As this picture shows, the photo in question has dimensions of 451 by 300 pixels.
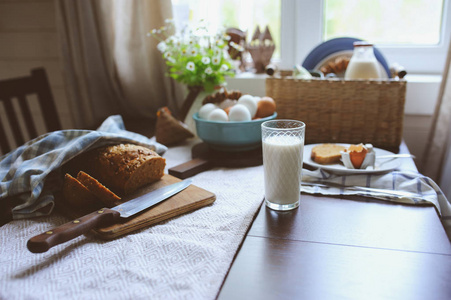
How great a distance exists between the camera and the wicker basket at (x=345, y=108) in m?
1.10

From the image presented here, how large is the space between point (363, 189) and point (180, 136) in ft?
2.18

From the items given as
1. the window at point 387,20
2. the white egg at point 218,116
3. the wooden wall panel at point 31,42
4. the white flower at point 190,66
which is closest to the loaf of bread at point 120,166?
the white egg at point 218,116

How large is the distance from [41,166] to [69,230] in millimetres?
293

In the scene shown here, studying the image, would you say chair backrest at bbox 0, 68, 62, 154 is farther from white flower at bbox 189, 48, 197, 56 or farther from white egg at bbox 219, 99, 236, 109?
white egg at bbox 219, 99, 236, 109

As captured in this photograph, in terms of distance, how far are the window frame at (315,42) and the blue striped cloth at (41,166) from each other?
3.36 ft

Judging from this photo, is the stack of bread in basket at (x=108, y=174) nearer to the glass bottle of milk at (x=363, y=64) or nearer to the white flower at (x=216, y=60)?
the white flower at (x=216, y=60)

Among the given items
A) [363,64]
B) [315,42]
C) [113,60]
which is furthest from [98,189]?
[315,42]

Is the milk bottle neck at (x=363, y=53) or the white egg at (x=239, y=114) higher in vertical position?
the milk bottle neck at (x=363, y=53)

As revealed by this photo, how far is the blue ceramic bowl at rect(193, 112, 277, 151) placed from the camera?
105 centimetres

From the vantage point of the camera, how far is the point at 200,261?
612 mm

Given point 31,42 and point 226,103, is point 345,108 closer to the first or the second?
point 226,103

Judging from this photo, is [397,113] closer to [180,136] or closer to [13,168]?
[180,136]

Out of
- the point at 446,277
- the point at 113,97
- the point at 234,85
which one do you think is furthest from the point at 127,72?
the point at 446,277

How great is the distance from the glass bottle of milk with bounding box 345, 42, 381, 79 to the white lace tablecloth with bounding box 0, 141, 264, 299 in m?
0.63
